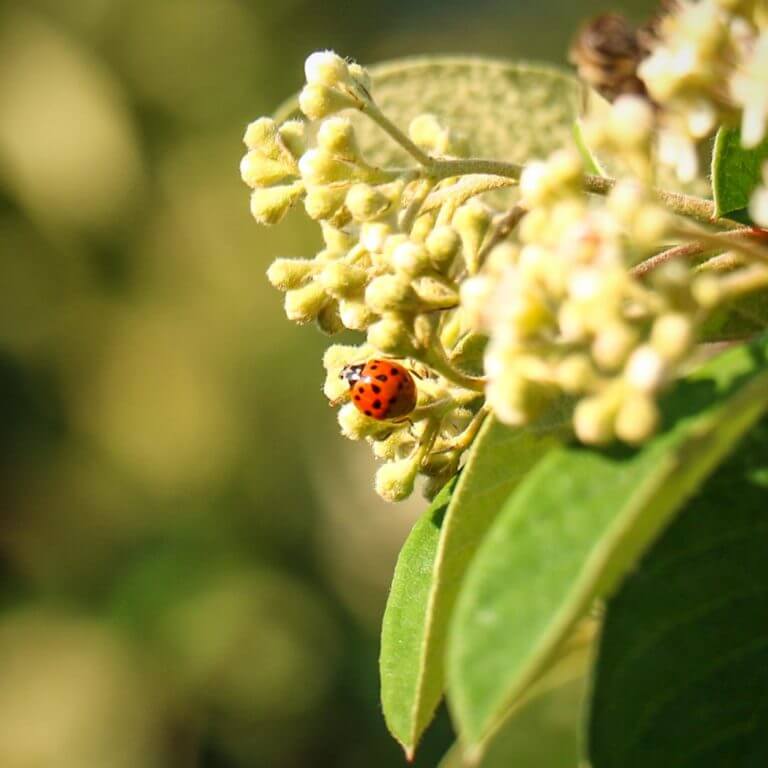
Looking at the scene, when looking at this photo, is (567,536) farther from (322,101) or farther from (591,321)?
(322,101)

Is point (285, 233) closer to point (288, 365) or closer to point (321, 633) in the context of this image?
point (288, 365)

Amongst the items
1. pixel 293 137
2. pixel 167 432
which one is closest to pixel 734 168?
pixel 293 137

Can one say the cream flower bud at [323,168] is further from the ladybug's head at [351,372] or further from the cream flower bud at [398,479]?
the cream flower bud at [398,479]

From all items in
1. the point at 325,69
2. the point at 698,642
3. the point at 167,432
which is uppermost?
the point at 325,69

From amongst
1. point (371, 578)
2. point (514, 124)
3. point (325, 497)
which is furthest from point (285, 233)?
point (514, 124)

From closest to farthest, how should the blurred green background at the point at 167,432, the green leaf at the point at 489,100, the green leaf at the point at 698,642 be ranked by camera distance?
the green leaf at the point at 698,642 < the green leaf at the point at 489,100 < the blurred green background at the point at 167,432

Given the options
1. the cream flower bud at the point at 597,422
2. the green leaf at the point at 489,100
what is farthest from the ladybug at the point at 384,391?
the green leaf at the point at 489,100

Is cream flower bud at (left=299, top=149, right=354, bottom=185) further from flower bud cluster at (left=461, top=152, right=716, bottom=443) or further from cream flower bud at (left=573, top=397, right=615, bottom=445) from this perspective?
cream flower bud at (left=573, top=397, right=615, bottom=445)
